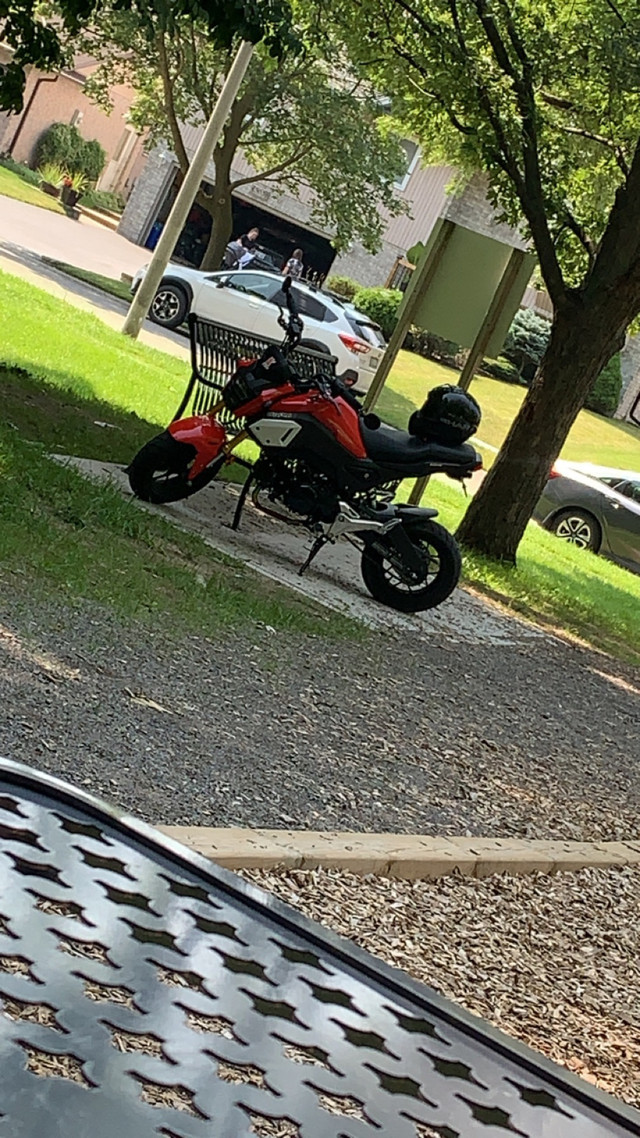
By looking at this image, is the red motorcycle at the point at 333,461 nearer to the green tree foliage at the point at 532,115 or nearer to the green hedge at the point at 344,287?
the green tree foliage at the point at 532,115

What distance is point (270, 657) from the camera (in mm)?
6969

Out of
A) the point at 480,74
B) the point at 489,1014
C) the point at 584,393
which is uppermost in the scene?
the point at 480,74

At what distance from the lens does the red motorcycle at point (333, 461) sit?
9.05 m

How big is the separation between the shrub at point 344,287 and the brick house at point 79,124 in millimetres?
10014

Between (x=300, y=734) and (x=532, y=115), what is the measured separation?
7831 mm

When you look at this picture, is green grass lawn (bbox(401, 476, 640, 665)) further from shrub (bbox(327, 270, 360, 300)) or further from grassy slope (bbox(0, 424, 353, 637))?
shrub (bbox(327, 270, 360, 300))

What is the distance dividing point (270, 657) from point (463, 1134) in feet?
17.6

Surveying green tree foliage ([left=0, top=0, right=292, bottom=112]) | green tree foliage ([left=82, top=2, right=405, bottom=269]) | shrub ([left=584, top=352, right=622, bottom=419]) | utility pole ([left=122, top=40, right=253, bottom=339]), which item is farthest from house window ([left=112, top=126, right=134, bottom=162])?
green tree foliage ([left=0, top=0, right=292, bottom=112])

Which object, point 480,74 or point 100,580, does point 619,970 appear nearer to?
point 100,580

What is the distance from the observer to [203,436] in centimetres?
920

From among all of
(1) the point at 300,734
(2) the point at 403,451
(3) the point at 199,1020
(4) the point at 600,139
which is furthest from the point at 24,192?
(3) the point at 199,1020

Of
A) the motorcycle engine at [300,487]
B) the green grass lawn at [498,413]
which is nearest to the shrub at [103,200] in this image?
the green grass lawn at [498,413]

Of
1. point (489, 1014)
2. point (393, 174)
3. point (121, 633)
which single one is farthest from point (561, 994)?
point (393, 174)

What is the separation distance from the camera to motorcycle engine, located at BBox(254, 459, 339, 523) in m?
9.09
